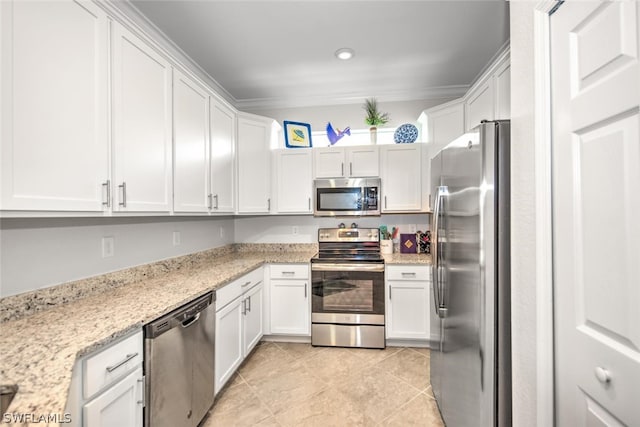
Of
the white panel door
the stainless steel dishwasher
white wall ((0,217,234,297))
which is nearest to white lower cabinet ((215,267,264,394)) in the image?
the stainless steel dishwasher

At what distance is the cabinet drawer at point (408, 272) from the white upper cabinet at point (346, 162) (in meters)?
1.04

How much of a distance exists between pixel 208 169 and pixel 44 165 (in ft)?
4.34

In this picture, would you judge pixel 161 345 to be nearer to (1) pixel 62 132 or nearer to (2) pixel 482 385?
(1) pixel 62 132

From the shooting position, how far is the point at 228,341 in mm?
2164

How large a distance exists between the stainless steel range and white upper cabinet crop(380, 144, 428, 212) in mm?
657

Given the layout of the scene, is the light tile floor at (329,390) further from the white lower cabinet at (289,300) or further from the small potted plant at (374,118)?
the small potted plant at (374,118)

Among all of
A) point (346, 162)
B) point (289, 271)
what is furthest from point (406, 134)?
point (289, 271)

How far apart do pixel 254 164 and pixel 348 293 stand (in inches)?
68.6

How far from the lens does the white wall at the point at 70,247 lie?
131 cm

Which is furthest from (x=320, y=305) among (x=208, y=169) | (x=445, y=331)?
(x=208, y=169)

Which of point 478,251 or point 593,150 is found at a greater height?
point 593,150

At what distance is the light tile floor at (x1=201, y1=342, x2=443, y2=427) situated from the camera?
190 centimetres

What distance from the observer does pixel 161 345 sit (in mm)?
1395

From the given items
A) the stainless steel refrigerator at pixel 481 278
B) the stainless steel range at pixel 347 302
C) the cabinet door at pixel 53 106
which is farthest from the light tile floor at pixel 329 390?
the cabinet door at pixel 53 106
